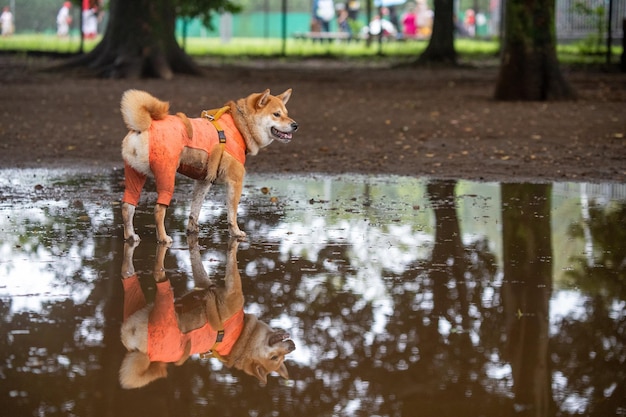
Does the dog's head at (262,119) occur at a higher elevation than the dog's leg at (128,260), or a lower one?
higher

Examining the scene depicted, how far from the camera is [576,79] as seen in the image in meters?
23.9

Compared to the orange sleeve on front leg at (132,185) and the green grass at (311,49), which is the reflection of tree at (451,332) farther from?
the green grass at (311,49)

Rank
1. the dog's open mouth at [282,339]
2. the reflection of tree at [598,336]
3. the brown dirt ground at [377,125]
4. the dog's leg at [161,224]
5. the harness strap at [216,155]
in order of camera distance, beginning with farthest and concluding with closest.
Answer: the brown dirt ground at [377,125]
the harness strap at [216,155]
the dog's leg at [161,224]
the dog's open mouth at [282,339]
the reflection of tree at [598,336]

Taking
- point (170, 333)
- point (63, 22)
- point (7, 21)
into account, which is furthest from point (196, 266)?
point (63, 22)

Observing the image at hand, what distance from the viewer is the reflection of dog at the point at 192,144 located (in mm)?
7613

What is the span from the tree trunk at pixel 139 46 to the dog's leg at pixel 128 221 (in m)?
16.5

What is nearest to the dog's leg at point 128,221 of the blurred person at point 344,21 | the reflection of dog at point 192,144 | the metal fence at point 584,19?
the reflection of dog at point 192,144

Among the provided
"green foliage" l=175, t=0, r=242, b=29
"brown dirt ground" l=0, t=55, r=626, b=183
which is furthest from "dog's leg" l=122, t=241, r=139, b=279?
"green foliage" l=175, t=0, r=242, b=29

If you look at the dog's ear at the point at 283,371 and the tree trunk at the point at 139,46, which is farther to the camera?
the tree trunk at the point at 139,46

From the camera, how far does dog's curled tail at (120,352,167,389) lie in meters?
4.92

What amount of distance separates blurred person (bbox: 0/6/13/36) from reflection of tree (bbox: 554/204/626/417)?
111 feet

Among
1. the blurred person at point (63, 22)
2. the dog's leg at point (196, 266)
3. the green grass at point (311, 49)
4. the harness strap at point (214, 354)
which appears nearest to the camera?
the harness strap at point (214, 354)

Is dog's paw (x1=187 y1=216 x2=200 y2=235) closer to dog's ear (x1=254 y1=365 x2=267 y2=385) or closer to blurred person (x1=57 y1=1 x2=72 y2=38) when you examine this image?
dog's ear (x1=254 y1=365 x2=267 y2=385)

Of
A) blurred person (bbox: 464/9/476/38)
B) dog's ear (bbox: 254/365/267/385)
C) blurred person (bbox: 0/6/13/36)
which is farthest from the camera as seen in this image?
blurred person (bbox: 464/9/476/38)
